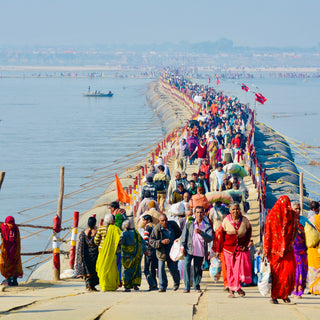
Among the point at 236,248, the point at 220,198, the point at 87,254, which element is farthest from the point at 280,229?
the point at 220,198

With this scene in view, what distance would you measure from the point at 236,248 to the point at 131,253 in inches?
63.3

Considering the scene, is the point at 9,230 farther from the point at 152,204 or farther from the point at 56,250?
the point at 152,204

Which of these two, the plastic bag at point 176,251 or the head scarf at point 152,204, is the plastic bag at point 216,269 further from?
the head scarf at point 152,204

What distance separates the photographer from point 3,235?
37.8 ft

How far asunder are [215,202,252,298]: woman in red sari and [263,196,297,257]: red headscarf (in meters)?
0.58

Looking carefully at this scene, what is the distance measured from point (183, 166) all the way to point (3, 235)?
11.7 meters

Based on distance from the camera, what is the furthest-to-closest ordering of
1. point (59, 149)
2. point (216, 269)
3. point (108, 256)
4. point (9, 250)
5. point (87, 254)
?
point (59, 149)
point (9, 250)
point (216, 269)
point (87, 254)
point (108, 256)

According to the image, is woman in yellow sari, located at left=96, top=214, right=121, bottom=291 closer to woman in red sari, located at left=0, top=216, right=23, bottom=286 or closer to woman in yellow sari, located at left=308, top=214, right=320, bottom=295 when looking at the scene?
woman in red sari, located at left=0, top=216, right=23, bottom=286

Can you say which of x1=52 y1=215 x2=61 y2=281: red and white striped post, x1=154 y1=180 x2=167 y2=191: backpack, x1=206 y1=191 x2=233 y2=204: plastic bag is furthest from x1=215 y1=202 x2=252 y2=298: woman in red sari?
x1=154 y1=180 x2=167 y2=191: backpack

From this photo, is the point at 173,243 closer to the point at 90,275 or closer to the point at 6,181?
the point at 90,275

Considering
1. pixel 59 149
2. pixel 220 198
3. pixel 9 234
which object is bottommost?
pixel 9 234

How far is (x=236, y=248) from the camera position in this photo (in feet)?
33.0

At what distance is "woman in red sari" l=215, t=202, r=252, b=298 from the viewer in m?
10.0

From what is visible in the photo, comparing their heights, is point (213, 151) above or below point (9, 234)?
above
